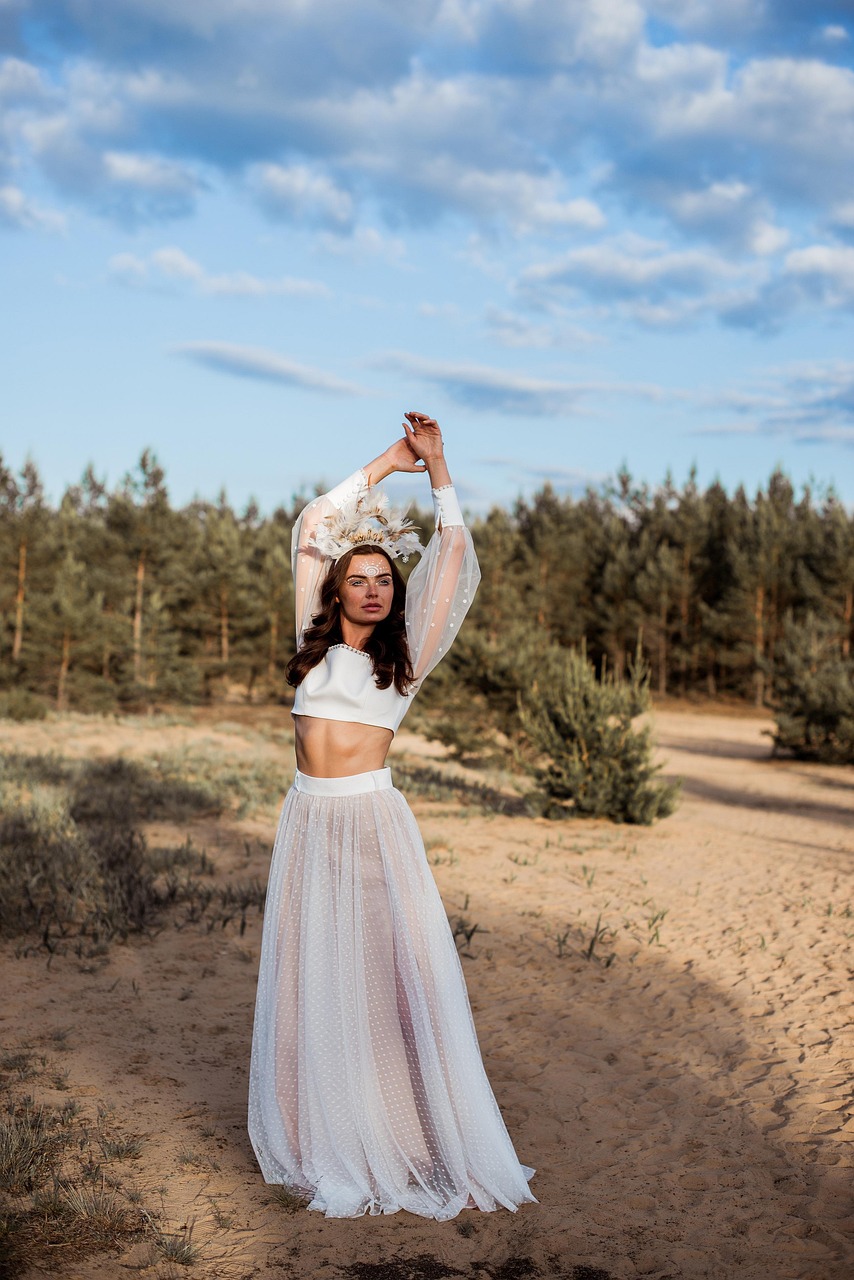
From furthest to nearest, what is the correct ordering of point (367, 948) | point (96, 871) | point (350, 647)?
point (96, 871), point (350, 647), point (367, 948)

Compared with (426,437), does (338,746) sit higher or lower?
lower

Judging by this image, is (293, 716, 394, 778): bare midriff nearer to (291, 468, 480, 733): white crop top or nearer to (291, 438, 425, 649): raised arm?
(291, 468, 480, 733): white crop top

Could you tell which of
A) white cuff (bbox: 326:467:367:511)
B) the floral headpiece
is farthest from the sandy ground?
white cuff (bbox: 326:467:367:511)

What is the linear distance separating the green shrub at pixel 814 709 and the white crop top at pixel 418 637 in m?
16.5

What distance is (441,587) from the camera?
3.50 m

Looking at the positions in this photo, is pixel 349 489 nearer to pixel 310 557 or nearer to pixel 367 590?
pixel 310 557

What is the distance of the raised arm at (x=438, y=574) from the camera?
3502mm

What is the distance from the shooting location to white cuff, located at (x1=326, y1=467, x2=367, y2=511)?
3711 mm

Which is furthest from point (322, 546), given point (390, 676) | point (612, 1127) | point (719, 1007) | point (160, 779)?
point (160, 779)

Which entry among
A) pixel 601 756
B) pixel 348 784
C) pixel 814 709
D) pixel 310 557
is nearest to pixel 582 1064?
pixel 348 784

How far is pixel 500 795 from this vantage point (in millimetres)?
13852

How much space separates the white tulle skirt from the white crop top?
238 mm

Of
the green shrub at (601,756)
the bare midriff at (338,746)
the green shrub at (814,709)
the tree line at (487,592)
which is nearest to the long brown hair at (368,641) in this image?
the bare midriff at (338,746)

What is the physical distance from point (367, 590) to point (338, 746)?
1.81 feet
